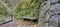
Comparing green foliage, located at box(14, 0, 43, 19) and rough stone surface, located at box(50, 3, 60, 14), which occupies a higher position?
rough stone surface, located at box(50, 3, 60, 14)

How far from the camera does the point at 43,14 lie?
17.5ft

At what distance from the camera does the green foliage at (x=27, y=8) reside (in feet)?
21.8

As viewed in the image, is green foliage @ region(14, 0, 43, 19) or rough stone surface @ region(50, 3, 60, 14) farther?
green foliage @ region(14, 0, 43, 19)

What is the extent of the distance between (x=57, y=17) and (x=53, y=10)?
0.30m

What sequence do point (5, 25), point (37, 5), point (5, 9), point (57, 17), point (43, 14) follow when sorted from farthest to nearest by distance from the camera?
point (5, 9)
point (5, 25)
point (37, 5)
point (43, 14)
point (57, 17)

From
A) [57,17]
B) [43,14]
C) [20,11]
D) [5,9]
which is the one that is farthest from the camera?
[5,9]

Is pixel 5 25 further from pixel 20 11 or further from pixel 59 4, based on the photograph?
pixel 59 4

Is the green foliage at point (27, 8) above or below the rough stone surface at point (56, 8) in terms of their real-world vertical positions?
below

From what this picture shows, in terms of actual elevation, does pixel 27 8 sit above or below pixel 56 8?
below

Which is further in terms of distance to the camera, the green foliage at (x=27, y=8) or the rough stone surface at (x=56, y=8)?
the green foliage at (x=27, y=8)

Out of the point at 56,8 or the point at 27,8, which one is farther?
the point at 27,8

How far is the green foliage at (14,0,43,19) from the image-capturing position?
665cm

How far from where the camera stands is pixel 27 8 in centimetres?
716

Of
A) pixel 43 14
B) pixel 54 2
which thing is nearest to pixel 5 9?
pixel 43 14
